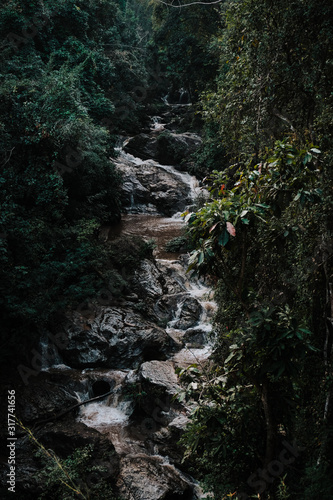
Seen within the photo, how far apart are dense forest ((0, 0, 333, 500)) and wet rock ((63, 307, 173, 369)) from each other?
73 cm

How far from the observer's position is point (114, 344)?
707 cm

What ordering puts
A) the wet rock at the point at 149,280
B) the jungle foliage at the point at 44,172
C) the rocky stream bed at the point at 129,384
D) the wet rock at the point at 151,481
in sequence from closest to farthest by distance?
the wet rock at the point at 151,481, the rocky stream bed at the point at 129,384, the jungle foliage at the point at 44,172, the wet rock at the point at 149,280

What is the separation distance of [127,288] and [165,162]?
35.9 ft

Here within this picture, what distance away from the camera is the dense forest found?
9.18 feet

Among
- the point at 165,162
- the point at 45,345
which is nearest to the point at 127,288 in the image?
the point at 45,345

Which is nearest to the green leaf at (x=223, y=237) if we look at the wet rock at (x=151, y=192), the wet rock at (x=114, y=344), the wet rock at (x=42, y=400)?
the wet rock at (x=42, y=400)

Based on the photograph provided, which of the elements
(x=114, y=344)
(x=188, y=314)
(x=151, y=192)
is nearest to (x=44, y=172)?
(x=114, y=344)

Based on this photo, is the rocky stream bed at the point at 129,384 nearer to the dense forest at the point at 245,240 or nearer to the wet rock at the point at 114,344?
the wet rock at the point at 114,344

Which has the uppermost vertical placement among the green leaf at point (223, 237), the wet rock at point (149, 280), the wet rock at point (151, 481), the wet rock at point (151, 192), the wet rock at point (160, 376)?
the green leaf at point (223, 237)

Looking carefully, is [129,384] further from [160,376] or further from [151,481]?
[151,481]

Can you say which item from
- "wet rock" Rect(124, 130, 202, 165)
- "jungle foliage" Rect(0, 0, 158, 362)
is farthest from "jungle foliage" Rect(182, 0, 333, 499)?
"wet rock" Rect(124, 130, 202, 165)

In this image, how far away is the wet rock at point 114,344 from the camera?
6.91m

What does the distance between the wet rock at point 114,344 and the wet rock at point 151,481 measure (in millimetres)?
2345

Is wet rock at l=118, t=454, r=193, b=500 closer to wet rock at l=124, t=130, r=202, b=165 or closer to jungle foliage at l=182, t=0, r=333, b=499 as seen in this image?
jungle foliage at l=182, t=0, r=333, b=499
